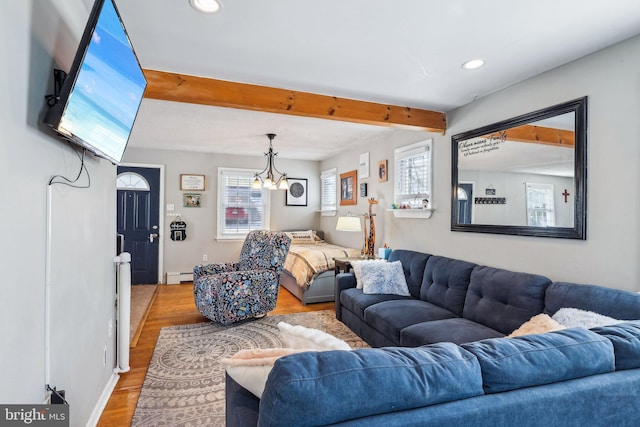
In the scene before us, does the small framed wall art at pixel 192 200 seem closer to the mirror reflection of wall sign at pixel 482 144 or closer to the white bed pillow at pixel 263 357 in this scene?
the mirror reflection of wall sign at pixel 482 144

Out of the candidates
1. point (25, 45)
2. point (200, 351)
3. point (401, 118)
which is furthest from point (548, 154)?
point (200, 351)

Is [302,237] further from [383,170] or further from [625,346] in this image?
[625,346]

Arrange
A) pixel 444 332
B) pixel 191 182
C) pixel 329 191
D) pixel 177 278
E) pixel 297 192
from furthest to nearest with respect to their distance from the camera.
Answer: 1. pixel 297 192
2. pixel 329 191
3. pixel 191 182
4. pixel 177 278
5. pixel 444 332

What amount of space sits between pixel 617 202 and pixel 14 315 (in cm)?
303

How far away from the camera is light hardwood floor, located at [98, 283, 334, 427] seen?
81.4 inches

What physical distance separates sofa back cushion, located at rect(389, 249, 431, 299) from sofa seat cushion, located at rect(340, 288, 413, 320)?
12cm

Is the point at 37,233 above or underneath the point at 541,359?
above

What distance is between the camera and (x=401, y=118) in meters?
3.27

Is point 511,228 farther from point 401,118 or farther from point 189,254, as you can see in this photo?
point 189,254

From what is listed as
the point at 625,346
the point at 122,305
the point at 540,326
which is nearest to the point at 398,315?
the point at 540,326

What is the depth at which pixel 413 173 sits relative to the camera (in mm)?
3941

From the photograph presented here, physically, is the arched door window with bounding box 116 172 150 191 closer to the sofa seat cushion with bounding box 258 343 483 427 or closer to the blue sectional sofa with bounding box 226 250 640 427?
the blue sectional sofa with bounding box 226 250 640 427

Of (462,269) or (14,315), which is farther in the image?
(462,269)

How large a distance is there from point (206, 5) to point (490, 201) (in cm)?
264
